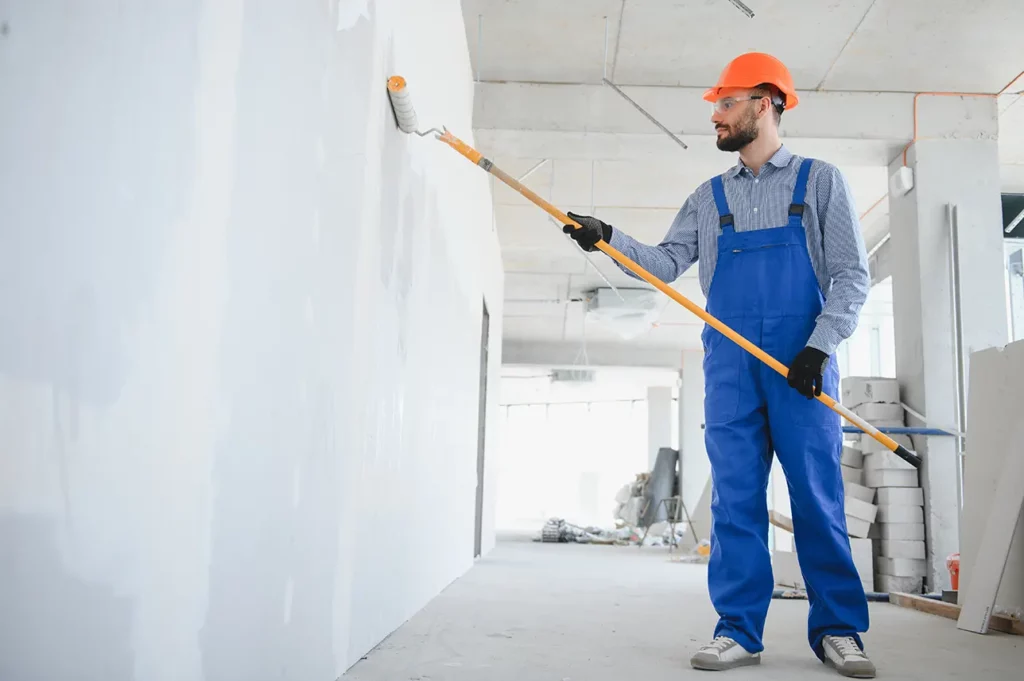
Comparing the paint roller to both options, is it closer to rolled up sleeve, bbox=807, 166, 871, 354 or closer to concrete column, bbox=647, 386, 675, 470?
rolled up sleeve, bbox=807, 166, 871, 354

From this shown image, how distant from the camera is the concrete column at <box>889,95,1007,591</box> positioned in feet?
14.3

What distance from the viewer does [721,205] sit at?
218 centimetres

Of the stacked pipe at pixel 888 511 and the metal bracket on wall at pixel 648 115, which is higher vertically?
the metal bracket on wall at pixel 648 115

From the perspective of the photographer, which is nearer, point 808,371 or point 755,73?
point 808,371

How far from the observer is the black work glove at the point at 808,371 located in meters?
1.91

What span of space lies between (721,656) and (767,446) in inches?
19.4

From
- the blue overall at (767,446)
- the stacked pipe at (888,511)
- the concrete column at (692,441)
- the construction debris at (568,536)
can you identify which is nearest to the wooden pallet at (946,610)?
the stacked pipe at (888,511)

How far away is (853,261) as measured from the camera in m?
2.07

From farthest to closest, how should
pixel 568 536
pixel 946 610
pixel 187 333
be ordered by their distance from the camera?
pixel 568 536
pixel 946 610
pixel 187 333

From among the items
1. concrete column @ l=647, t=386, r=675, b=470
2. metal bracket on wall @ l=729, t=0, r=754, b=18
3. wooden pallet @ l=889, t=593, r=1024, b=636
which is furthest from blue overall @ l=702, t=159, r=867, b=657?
concrete column @ l=647, t=386, r=675, b=470

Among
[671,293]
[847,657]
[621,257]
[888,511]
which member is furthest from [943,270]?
[847,657]

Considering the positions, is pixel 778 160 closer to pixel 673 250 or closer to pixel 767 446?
pixel 673 250

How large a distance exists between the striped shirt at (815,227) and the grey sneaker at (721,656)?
0.67 metres

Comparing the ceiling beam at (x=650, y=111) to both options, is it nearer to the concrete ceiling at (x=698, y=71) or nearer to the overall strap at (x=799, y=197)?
the concrete ceiling at (x=698, y=71)
